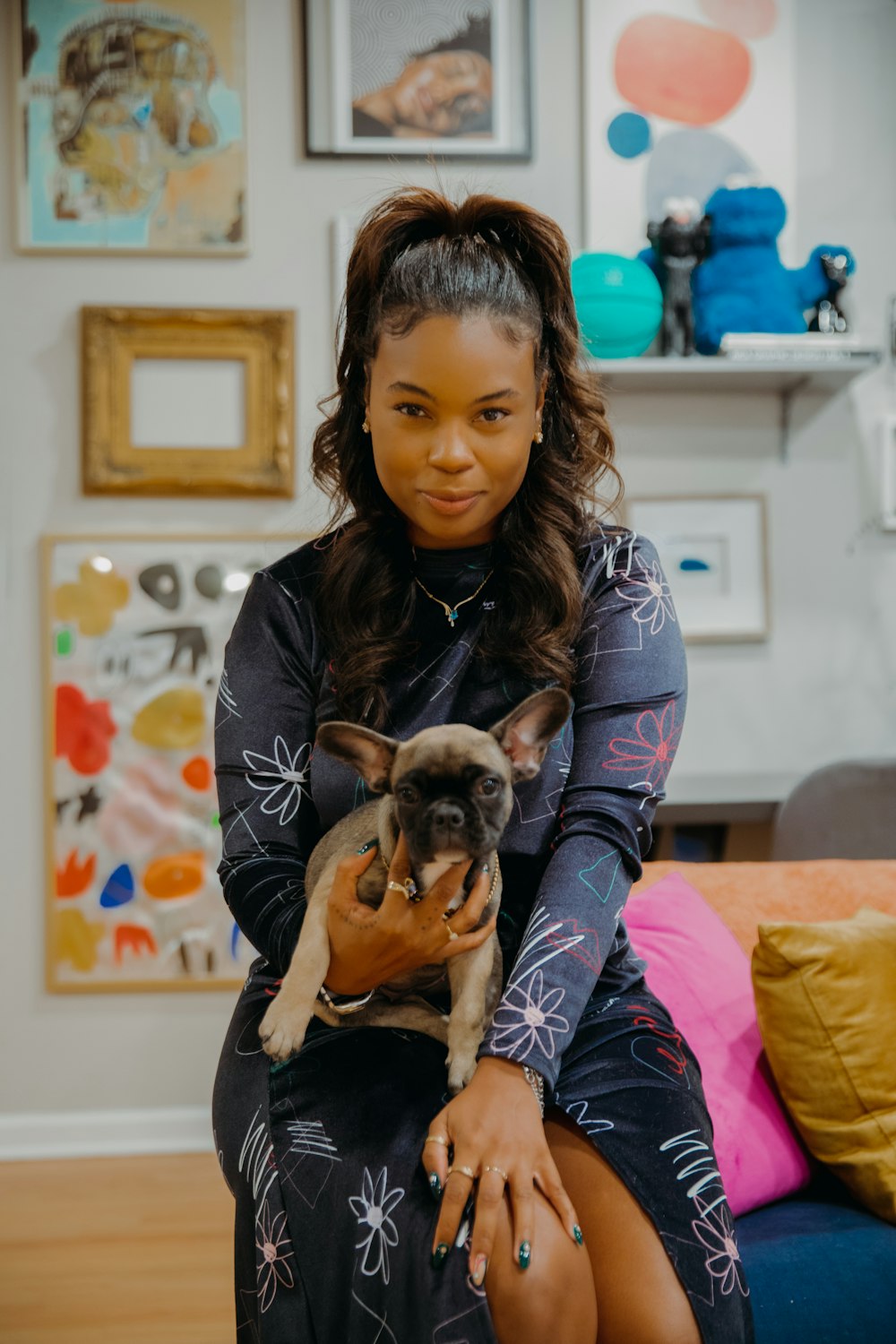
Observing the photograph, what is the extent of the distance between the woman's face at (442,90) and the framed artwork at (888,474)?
1537 mm

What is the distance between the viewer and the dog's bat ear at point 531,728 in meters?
1.21

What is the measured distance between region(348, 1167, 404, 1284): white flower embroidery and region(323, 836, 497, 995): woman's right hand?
0.21 m

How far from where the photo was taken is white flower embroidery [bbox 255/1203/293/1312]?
121cm

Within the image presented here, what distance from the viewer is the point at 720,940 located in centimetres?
202

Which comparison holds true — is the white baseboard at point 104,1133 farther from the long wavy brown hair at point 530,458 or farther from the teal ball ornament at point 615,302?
the teal ball ornament at point 615,302

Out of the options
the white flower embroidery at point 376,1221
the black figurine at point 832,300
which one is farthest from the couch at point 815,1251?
the black figurine at point 832,300

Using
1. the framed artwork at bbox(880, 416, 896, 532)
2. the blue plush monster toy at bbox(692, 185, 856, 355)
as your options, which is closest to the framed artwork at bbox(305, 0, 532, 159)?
the blue plush monster toy at bbox(692, 185, 856, 355)

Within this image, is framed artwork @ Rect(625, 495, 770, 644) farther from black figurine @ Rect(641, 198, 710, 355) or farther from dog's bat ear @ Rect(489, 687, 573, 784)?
dog's bat ear @ Rect(489, 687, 573, 784)

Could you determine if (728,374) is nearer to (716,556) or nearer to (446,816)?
(716,556)

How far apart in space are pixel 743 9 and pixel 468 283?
261cm

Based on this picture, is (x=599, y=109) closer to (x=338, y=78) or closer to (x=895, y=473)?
(x=338, y=78)

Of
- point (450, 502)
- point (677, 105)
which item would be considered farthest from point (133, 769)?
point (677, 105)

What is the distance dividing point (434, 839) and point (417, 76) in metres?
2.84

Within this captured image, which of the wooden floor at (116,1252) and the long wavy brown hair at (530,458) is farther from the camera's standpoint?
the wooden floor at (116,1252)
